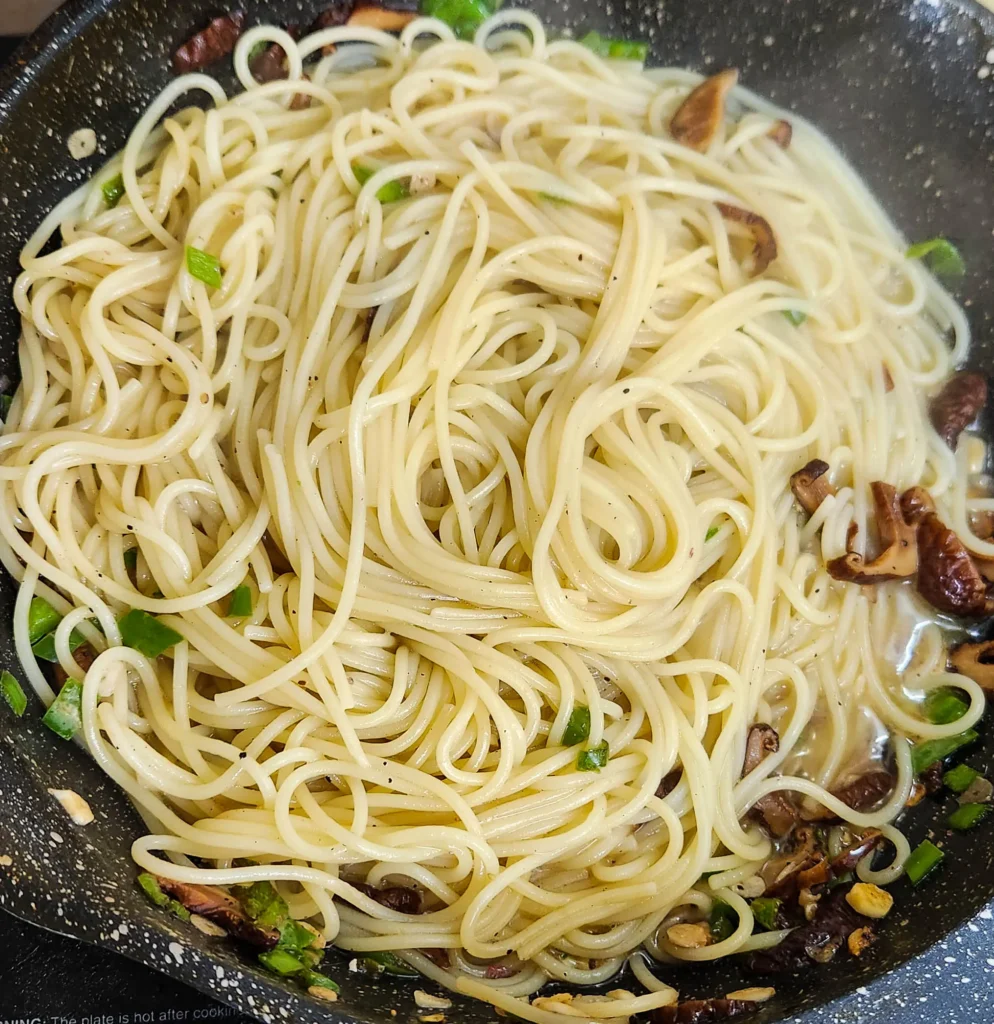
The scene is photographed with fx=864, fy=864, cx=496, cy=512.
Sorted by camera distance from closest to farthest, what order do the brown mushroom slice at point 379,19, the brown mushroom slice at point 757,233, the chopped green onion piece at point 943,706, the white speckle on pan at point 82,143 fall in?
the white speckle on pan at point 82,143 → the chopped green onion piece at point 943,706 → the brown mushroom slice at point 757,233 → the brown mushroom slice at point 379,19

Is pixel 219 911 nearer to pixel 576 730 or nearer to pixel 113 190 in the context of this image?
pixel 576 730

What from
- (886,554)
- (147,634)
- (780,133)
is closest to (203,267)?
(147,634)

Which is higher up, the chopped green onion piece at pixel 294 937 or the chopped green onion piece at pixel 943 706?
the chopped green onion piece at pixel 943 706

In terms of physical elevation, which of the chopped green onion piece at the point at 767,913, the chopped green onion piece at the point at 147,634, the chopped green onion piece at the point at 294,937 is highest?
the chopped green onion piece at the point at 767,913

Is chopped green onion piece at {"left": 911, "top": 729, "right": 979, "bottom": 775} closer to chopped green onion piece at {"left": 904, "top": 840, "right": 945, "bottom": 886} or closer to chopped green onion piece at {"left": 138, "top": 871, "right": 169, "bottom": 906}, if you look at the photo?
chopped green onion piece at {"left": 904, "top": 840, "right": 945, "bottom": 886}

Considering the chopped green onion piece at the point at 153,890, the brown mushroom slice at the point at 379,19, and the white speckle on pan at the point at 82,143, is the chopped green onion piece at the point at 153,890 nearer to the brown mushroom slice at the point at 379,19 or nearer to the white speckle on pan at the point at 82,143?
the white speckle on pan at the point at 82,143

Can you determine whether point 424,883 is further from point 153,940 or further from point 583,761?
point 153,940

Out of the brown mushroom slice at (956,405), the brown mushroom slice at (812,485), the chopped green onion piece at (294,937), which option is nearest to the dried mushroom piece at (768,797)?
the brown mushroom slice at (812,485)

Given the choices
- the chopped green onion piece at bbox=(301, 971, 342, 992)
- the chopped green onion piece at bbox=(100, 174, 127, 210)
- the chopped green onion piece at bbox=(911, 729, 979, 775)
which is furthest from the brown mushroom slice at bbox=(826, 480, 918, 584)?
the chopped green onion piece at bbox=(100, 174, 127, 210)
